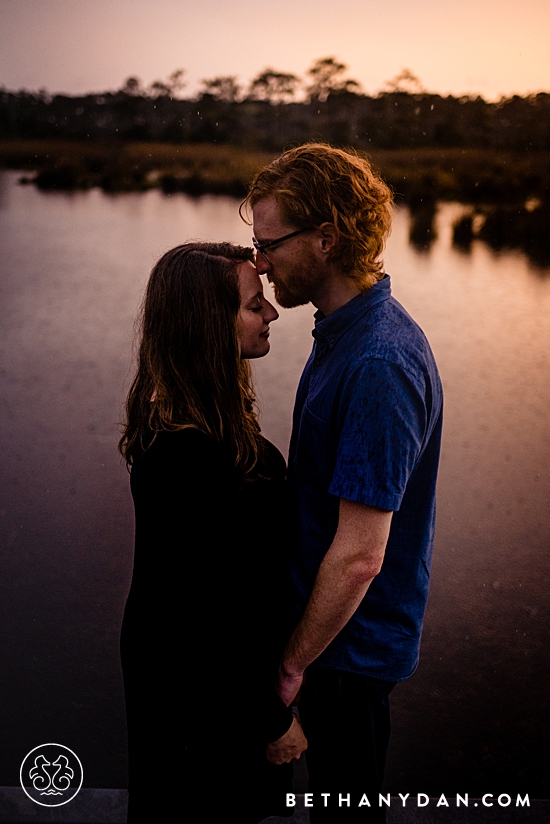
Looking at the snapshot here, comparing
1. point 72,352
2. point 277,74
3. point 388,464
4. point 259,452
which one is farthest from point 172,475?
point 277,74

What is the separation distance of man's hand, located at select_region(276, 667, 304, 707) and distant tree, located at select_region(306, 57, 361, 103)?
6.08 ft

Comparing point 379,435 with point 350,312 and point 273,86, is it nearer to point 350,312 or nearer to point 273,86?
point 350,312

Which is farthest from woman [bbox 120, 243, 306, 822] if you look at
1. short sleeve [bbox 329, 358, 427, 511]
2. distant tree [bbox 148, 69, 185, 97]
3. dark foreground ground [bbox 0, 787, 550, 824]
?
distant tree [bbox 148, 69, 185, 97]

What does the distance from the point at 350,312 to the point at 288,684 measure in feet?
2.56

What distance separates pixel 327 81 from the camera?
222cm

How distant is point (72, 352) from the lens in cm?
242

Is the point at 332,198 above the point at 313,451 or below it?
above

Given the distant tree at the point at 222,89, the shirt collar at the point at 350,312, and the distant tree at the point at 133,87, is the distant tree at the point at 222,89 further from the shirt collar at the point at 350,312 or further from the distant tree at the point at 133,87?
the shirt collar at the point at 350,312

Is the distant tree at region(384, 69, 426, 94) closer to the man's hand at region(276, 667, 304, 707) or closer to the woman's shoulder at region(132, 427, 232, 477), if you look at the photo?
the woman's shoulder at region(132, 427, 232, 477)

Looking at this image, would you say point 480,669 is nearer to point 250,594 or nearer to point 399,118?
point 250,594

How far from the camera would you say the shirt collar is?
1276 millimetres

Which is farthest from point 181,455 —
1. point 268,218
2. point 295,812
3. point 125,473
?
point 295,812

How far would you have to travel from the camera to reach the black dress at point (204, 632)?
1210 millimetres

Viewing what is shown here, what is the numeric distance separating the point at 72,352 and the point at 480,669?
1.92m
